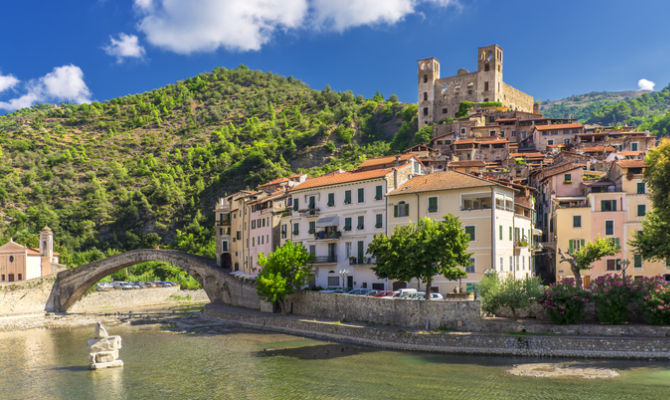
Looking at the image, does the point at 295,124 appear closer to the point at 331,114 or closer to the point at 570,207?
the point at 331,114

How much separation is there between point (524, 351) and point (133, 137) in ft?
508

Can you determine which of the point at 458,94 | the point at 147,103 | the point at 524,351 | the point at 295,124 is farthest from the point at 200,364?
the point at 147,103

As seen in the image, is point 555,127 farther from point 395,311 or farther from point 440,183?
point 395,311

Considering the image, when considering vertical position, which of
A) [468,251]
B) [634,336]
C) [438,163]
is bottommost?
[634,336]

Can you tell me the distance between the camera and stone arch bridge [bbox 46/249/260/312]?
212 ft

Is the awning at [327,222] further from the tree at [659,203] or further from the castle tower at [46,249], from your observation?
the castle tower at [46,249]

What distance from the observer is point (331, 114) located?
151750 mm

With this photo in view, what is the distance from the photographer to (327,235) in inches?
1909

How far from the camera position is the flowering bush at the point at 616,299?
1213 inches

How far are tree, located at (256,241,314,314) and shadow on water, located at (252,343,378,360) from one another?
8854 millimetres

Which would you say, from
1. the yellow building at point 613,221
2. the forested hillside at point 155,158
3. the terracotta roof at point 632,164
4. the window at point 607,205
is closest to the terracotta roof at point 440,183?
the yellow building at point 613,221

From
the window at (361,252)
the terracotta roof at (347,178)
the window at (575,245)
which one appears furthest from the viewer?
the window at (361,252)

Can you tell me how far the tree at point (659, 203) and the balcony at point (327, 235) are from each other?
22691mm

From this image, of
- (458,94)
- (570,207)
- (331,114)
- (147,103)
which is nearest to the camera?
(570,207)
